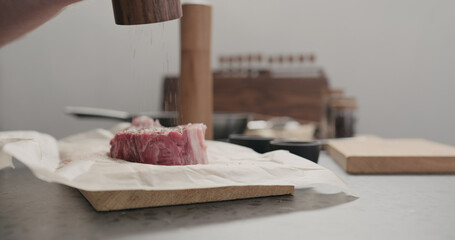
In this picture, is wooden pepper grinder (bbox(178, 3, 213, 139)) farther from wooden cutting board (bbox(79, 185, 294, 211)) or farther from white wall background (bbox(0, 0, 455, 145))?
white wall background (bbox(0, 0, 455, 145))

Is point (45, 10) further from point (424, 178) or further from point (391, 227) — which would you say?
point (424, 178)

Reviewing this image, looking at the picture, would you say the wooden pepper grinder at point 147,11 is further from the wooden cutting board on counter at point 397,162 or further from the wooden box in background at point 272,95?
the wooden box in background at point 272,95

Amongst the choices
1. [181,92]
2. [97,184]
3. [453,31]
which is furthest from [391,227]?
[453,31]

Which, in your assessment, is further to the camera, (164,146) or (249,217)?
(164,146)

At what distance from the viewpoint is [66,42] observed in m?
4.20

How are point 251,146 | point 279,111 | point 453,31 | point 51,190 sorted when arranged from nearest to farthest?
point 51,190, point 251,146, point 279,111, point 453,31

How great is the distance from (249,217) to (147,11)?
36 centimetres

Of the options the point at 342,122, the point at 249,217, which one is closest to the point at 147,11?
the point at 249,217

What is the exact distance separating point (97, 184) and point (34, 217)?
0.07 meters

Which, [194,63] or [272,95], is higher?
[194,63]

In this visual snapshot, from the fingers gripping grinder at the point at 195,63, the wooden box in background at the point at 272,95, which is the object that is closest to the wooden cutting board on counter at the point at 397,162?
the fingers gripping grinder at the point at 195,63

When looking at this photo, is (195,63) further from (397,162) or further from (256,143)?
(397,162)

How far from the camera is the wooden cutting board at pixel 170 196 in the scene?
471mm

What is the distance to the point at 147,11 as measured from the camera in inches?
25.0
